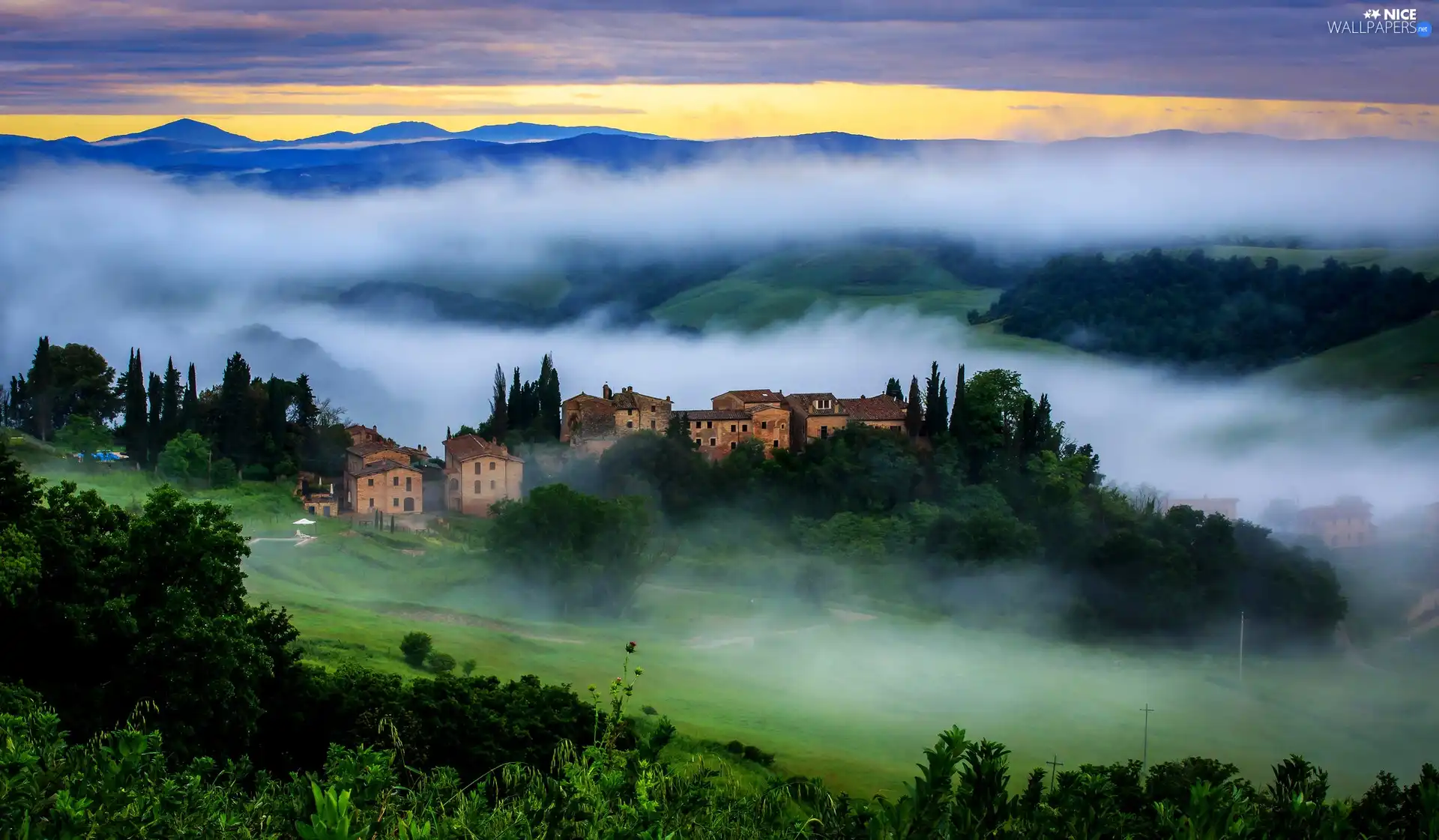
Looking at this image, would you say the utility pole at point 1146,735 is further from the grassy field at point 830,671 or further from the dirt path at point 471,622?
the dirt path at point 471,622

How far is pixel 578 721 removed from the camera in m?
27.7

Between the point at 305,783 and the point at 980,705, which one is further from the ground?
the point at 305,783

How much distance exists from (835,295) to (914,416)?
346 ft

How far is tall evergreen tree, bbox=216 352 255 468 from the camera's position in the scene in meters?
68.8

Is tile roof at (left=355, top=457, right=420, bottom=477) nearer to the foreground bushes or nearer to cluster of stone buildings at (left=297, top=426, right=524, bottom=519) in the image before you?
cluster of stone buildings at (left=297, top=426, right=524, bottom=519)

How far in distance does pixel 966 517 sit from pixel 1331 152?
449 feet

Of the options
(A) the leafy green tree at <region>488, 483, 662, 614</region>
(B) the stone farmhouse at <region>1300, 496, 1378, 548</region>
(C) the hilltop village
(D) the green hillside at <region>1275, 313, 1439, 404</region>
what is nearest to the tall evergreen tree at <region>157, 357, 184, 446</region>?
(C) the hilltop village

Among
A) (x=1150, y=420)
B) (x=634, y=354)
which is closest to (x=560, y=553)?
(x=1150, y=420)

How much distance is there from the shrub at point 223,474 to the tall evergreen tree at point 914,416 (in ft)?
110

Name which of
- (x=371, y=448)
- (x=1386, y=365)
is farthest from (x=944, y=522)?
(x=1386, y=365)

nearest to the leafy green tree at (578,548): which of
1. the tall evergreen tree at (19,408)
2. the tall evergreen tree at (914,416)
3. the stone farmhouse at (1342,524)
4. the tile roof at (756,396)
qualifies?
the tile roof at (756,396)

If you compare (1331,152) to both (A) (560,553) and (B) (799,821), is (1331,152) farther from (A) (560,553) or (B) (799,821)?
(B) (799,821)

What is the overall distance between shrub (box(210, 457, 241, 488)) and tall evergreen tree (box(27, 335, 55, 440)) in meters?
10.4

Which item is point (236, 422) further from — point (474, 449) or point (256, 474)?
point (474, 449)
